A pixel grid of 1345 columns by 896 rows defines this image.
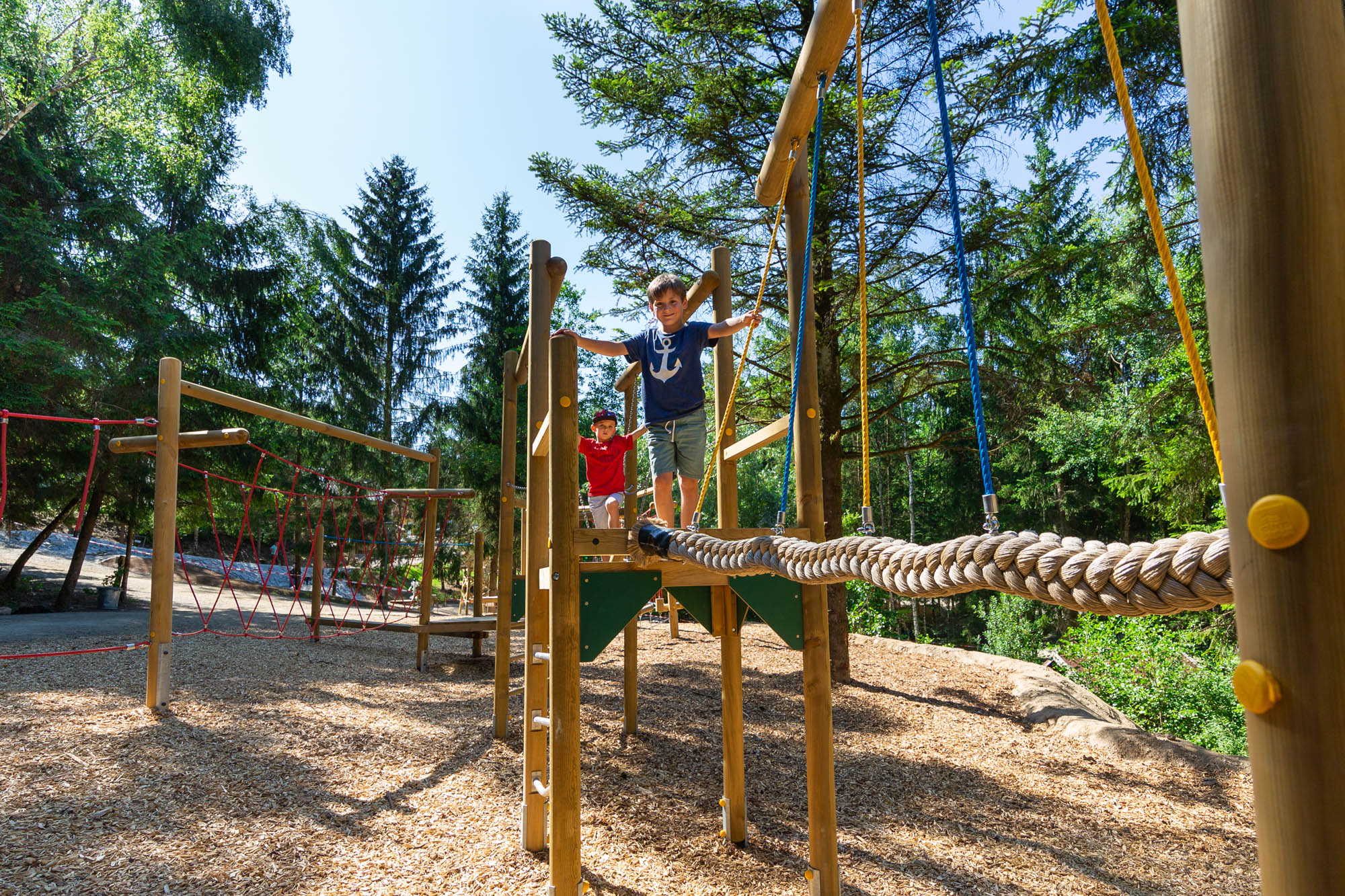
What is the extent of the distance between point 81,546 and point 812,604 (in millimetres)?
14148

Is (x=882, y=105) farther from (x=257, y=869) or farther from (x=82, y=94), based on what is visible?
(x=82, y=94)

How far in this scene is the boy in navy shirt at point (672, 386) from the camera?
3.57 metres

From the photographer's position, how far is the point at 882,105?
6324mm

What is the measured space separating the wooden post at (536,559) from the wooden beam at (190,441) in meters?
2.90

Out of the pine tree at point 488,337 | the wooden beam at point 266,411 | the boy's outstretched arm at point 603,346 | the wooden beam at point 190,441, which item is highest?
the pine tree at point 488,337

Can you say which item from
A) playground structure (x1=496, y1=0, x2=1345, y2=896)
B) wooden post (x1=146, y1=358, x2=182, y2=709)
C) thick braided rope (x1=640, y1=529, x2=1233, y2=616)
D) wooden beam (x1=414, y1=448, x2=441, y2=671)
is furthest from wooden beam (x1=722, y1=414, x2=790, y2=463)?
wooden beam (x1=414, y1=448, x2=441, y2=671)

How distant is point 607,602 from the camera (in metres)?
3.00

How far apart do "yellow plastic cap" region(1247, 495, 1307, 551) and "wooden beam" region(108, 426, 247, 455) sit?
5879 millimetres

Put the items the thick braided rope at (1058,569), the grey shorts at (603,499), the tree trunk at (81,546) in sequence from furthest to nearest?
the tree trunk at (81,546)
the grey shorts at (603,499)
the thick braided rope at (1058,569)

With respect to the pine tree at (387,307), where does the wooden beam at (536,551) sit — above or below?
below

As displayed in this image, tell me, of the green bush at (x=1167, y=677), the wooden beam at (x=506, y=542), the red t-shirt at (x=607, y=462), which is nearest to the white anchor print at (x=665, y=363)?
the red t-shirt at (x=607, y=462)

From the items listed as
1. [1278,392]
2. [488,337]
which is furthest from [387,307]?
[1278,392]

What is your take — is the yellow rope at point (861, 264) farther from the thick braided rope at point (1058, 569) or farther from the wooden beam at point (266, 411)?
the wooden beam at point (266, 411)

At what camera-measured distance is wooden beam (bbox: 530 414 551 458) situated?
3.20 meters
